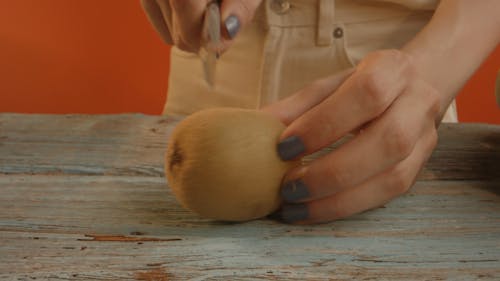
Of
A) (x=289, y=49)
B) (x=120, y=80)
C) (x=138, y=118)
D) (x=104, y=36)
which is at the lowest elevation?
(x=120, y=80)

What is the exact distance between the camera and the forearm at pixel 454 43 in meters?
0.77

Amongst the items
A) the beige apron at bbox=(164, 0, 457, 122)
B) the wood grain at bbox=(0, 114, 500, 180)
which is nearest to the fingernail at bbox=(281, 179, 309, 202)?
the wood grain at bbox=(0, 114, 500, 180)

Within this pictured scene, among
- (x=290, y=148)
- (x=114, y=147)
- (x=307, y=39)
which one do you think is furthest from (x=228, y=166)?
(x=307, y=39)

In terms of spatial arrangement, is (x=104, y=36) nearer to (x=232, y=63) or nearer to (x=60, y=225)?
(x=232, y=63)

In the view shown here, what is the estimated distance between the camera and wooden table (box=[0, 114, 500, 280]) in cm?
58

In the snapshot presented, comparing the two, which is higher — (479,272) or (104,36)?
(479,272)

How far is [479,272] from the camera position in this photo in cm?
58

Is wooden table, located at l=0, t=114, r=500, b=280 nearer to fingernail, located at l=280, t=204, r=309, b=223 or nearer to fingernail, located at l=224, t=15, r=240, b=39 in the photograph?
fingernail, located at l=280, t=204, r=309, b=223

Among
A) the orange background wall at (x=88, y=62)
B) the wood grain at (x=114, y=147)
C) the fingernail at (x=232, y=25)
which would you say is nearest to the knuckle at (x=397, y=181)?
the wood grain at (x=114, y=147)

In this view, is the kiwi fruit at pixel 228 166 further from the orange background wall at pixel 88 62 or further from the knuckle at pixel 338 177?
the orange background wall at pixel 88 62

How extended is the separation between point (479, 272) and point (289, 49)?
53cm

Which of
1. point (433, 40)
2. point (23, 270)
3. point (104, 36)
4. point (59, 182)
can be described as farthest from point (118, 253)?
point (104, 36)

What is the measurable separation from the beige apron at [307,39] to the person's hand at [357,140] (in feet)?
0.92

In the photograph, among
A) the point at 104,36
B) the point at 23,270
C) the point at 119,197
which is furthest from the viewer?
the point at 104,36
